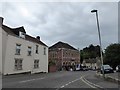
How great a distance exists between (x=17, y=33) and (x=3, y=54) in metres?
8.36

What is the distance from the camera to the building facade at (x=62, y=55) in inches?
3829

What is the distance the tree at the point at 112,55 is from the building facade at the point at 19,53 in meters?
36.2

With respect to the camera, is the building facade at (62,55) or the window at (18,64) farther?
the building facade at (62,55)

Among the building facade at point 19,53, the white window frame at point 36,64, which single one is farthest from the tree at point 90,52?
the white window frame at point 36,64

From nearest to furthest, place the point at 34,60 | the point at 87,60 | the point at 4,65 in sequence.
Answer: the point at 4,65 → the point at 34,60 → the point at 87,60

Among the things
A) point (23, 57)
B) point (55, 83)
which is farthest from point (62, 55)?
point (55, 83)

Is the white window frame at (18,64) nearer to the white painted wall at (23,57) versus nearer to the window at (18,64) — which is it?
the window at (18,64)

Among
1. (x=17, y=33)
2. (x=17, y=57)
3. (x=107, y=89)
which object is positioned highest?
(x=17, y=33)

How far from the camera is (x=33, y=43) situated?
50.4 metres

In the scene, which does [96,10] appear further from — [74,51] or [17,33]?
[74,51]

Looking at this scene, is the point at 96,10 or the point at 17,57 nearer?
the point at 96,10

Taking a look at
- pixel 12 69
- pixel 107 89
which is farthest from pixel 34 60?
pixel 107 89

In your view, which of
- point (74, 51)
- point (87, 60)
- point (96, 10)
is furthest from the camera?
point (87, 60)

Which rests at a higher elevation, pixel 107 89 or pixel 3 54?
pixel 3 54
